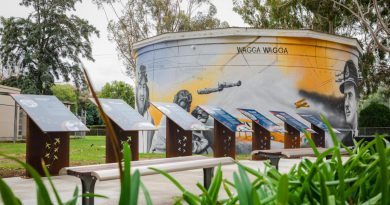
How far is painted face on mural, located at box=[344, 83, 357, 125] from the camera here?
694 inches

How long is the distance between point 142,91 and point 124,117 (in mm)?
10539

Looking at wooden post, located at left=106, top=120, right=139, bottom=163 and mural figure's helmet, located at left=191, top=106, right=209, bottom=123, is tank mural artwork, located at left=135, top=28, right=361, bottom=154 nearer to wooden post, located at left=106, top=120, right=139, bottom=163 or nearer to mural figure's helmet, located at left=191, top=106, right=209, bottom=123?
mural figure's helmet, located at left=191, top=106, right=209, bottom=123

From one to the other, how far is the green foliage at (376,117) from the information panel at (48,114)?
76.4 feet

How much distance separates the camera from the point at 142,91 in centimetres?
Result: 1819

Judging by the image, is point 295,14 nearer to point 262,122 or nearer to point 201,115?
point 201,115

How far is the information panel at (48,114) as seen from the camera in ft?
21.8

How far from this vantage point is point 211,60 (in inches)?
633

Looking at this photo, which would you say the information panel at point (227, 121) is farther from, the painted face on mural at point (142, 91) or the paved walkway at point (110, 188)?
the painted face on mural at point (142, 91)

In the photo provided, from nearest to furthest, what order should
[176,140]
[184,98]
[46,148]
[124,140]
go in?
1. [46,148]
2. [124,140]
3. [176,140]
4. [184,98]

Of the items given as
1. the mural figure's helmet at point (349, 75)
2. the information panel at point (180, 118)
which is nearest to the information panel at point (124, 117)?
the information panel at point (180, 118)

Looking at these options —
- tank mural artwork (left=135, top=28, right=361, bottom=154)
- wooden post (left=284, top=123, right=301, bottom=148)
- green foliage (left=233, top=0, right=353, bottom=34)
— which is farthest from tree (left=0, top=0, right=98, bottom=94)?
wooden post (left=284, top=123, right=301, bottom=148)

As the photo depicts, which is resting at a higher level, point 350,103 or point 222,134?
point 350,103

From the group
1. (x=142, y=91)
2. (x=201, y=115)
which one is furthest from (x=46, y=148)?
(x=142, y=91)

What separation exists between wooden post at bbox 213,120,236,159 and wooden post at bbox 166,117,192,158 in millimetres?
1002
